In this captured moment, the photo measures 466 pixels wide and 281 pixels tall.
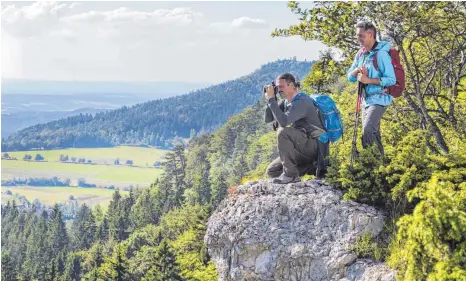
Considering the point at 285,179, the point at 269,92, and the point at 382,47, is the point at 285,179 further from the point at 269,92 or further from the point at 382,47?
the point at 382,47

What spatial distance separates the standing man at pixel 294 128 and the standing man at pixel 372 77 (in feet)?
2.60

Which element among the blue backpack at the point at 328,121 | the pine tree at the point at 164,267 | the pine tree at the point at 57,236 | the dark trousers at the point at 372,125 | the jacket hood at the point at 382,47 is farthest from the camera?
the pine tree at the point at 57,236

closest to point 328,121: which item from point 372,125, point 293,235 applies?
point 372,125

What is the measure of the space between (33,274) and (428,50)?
109378mm

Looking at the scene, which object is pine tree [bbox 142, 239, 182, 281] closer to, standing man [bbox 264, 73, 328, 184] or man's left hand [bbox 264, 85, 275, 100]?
standing man [bbox 264, 73, 328, 184]

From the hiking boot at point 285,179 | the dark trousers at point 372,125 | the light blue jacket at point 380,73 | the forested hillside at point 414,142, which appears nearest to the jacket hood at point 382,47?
the light blue jacket at point 380,73

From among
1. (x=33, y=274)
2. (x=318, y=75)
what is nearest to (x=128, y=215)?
(x=33, y=274)

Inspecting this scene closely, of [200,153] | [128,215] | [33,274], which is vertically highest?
[200,153]

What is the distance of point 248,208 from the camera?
29.9ft

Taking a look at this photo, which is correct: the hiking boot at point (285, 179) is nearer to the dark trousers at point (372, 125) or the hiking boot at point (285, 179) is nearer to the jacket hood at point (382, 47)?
the dark trousers at point (372, 125)

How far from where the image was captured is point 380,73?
887 cm

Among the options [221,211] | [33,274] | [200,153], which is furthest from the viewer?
[200,153]

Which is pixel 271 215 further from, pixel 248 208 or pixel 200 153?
pixel 200 153

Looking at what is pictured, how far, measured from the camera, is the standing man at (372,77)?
8.77 m
